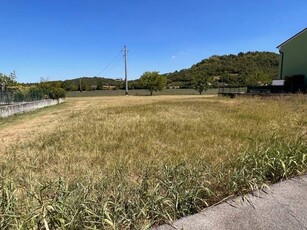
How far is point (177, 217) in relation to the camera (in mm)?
2811

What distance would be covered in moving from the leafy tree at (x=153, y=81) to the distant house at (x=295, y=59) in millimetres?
42362

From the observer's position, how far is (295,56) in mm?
27281

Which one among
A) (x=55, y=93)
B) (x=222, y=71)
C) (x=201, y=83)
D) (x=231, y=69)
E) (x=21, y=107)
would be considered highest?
(x=231, y=69)

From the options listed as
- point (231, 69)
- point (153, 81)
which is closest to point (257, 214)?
point (153, 81)

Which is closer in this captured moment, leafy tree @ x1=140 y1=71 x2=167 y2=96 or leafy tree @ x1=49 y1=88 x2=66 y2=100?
leafy tree @ x1=49 y1=88 x2=66 y2=100

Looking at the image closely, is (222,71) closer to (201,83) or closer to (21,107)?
(201,83)

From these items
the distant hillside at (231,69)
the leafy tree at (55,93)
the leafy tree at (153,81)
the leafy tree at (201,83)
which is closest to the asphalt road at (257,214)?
the leafy tree at (55,93)

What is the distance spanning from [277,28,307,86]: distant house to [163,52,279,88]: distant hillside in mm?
40928

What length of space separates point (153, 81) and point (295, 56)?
4556 centimetres

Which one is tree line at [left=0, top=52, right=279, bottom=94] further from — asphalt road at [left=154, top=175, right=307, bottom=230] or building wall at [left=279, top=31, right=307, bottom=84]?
asphalt road at [left=154, top=175, right=307, bottom=230]

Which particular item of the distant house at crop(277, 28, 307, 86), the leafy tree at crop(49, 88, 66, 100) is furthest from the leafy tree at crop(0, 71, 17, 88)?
the distant house at crop(277, 28, 307, 86)

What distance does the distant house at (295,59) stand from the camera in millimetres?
25484

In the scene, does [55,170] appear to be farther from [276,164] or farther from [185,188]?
[276,164]

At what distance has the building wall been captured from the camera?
85.0ft
